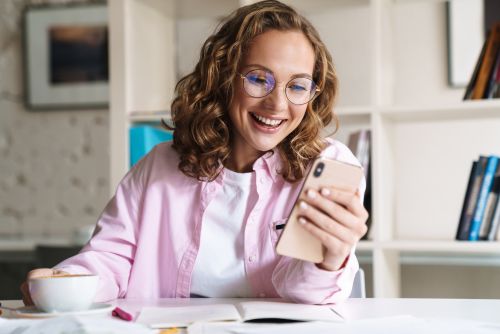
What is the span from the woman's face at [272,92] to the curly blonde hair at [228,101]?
0.03m

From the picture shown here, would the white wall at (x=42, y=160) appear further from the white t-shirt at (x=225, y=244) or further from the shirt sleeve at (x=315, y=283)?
the shirt sleeve at (x=315, y=283)

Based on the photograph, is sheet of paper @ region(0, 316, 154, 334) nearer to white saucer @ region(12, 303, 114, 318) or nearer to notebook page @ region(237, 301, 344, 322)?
white saucer @ region(12, 303, 114, 318)

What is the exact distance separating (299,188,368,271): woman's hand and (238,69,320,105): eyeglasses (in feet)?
1.01

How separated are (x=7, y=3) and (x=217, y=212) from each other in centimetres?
298

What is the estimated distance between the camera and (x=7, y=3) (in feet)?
13.2

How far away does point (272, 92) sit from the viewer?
56.7 inches

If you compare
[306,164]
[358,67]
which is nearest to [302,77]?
[306,164]

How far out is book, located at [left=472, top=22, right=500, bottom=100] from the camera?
7.45 ft

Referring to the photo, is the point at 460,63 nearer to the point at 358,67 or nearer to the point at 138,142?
the point at 358,67

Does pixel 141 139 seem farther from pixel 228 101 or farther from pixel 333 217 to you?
pixel 333 217

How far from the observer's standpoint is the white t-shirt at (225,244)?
1452 millimetres

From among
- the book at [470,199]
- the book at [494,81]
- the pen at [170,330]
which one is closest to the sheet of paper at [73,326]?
the pen at [170,330]

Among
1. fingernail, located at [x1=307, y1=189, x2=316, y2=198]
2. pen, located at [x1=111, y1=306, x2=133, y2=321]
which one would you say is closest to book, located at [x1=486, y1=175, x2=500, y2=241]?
fingernail, located at [x1=307, y1=189, x2=316, y2=198]

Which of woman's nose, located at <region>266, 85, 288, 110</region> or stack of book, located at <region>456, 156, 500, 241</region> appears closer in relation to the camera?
woman's nose, located at <region>266, 85, 288, 110</region>
